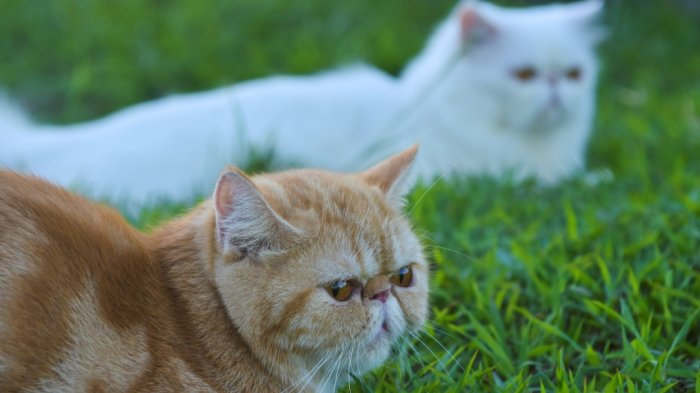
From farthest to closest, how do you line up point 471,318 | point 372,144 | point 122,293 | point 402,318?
point 372,144, point 471,318, point 402,318, point 122,293

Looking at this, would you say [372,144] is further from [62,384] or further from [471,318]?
[62,384]

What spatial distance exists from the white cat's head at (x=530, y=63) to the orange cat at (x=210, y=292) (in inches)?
107

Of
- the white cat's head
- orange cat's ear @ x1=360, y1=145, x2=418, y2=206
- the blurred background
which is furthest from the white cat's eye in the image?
the blurred background

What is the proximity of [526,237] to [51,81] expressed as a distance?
12.7 feet

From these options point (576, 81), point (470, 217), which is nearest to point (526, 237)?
point (470, 217)

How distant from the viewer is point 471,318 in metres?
2.67

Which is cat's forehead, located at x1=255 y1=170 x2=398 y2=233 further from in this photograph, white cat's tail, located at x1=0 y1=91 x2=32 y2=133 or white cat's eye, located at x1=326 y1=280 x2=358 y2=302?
white cat's tail, located at x1=0 y1=91 x2=32 y2=133

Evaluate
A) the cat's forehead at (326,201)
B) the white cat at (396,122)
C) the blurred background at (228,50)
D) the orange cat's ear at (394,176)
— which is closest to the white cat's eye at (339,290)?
the cat's forehead at (326,201)

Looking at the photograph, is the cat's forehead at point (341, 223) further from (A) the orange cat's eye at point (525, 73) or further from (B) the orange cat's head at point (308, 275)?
(A) the orange cat's eye at point (525, 73)

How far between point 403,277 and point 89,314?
0.76m

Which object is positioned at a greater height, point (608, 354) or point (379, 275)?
point (379, 275)

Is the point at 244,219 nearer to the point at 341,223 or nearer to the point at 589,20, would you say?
the point at 341,223

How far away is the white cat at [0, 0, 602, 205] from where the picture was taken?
14.6 feet

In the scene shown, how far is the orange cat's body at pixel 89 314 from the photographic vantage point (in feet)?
6.27
